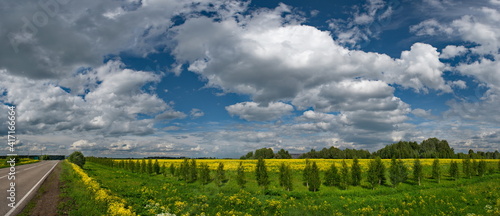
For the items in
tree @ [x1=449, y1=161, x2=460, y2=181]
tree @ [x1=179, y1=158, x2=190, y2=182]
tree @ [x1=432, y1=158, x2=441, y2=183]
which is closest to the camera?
tree @ [x1=432, y1=158, x2=441, y2=183]

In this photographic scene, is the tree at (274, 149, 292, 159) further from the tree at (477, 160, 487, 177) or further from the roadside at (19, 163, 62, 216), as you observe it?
the roadside at (19, 163, 62, 216)

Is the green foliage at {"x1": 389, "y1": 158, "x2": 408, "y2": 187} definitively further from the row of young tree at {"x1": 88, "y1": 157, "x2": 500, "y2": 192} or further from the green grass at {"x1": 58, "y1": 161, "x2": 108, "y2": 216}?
the green grass at {"x1": 58, "y1": 161, "x2": 108, "y2": 216}

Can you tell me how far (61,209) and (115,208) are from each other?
388 cm

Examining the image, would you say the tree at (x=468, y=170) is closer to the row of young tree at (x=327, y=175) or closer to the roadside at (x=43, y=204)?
the row of young tree at (x=327, y=175)

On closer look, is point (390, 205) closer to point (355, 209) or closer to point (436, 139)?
point (355, 209)

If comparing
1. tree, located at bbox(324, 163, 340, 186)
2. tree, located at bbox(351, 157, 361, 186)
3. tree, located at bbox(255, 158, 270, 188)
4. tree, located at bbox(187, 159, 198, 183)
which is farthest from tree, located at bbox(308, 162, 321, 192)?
tree, located at bbox(187, 159, 198, 183)

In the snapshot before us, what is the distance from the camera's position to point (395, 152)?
88.1 metres

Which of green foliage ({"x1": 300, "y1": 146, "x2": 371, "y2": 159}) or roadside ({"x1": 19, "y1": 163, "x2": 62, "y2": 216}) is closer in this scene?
roadside ({"x1": 19, "y1": 163, "x2": 62, "y2": 216})

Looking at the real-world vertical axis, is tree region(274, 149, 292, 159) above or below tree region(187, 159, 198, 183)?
below

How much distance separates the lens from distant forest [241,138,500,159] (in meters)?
86.8

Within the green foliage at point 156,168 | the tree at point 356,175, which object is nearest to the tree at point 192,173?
the green foliage at point 156,168

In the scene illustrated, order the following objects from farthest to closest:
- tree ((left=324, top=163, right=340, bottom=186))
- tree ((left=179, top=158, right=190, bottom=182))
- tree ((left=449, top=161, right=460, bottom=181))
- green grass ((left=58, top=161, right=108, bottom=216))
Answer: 1. tree ((left=449, top=161, right=460, bottom=181))
2. tree ((left=179, top=158, right=190, bottom=182))
3. tree ((left=324, top=163, right=340, bottom=186))
4. green grass ((left=58, top=161, right=108, bottom=216))

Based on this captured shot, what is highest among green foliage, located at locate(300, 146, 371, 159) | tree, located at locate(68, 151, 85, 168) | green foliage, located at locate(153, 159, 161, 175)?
tree, located at locate(68, 151, 85, 168)

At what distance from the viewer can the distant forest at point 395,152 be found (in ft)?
285
